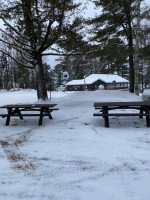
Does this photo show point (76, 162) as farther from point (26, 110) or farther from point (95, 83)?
point (95, 83)

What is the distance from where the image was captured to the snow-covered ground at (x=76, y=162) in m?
2.80

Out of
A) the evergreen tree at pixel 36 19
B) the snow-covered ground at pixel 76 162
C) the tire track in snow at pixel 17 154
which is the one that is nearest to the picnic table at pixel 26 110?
the snow-covered ground at pixel 76 162

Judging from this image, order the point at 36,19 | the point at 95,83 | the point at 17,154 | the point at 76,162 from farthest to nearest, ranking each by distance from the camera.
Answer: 1. the point at 95,83
2. the point at 36,19
3. the point at 17,154
4. the point at 76,162

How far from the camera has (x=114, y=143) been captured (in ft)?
15.5

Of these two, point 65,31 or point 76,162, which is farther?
point 65,31

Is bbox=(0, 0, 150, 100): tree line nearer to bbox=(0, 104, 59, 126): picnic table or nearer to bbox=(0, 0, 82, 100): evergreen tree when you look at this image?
bbox=(0, 0, 82, 100): evergreen tree

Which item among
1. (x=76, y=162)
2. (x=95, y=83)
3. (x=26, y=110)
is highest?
(x=95, y=83)

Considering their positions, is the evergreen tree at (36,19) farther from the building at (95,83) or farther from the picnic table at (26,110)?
the building at (95,83)

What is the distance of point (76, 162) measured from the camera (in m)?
3.76

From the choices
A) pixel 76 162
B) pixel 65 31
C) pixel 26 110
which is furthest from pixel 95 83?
pixel 76 162

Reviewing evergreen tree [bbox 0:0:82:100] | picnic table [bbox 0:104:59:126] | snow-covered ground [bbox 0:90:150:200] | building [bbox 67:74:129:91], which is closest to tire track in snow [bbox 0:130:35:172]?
snow-covered ground [bbox 0:90:150:200]

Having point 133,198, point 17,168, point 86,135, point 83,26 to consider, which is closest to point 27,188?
point 17,168

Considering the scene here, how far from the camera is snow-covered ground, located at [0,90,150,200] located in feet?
9.19

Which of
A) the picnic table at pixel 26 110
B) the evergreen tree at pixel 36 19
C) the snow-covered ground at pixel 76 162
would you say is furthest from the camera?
the evergreen tree at pixel 36 19
